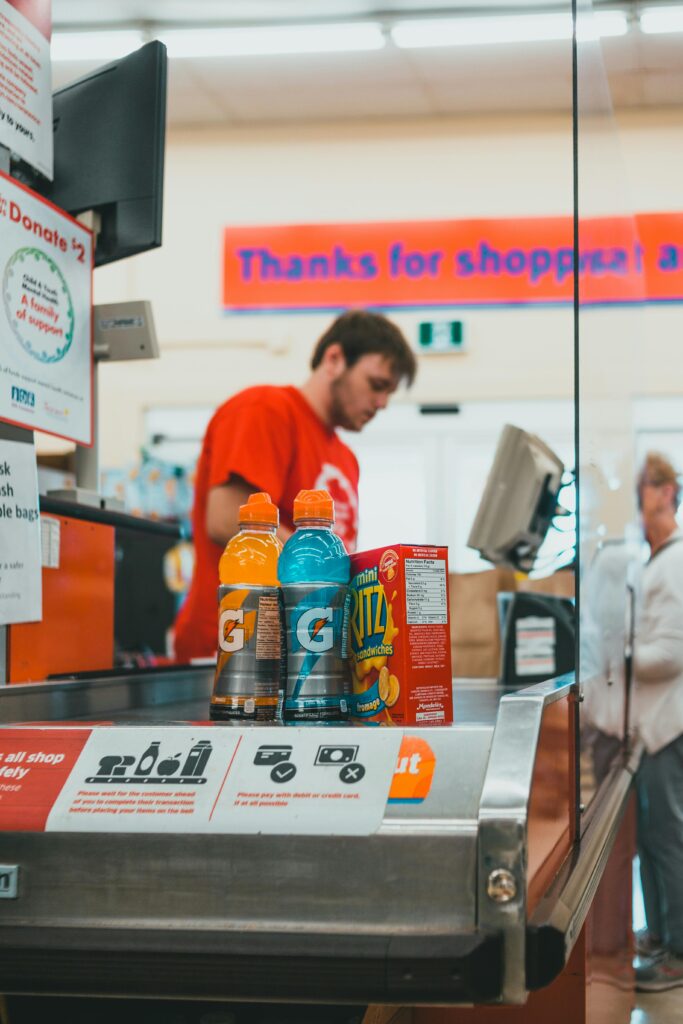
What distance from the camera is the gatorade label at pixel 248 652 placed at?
111 cm

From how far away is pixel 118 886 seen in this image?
91cm

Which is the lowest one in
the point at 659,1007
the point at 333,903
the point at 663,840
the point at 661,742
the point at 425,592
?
the point at 659,1007

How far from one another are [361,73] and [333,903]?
18.8ft

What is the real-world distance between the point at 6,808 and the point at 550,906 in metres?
0.44

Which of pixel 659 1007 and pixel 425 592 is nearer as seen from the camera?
pixel 425 592

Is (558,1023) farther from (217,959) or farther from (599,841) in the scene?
(217,959)

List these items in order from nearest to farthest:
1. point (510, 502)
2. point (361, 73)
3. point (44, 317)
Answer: point (44, 317) → point (510, 502) → point (361, 73)

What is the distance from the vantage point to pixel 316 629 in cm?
107

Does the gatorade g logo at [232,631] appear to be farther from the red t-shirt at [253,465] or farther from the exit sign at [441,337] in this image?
the exit sign at [441,337]

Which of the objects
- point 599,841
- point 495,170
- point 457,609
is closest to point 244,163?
point 495,170

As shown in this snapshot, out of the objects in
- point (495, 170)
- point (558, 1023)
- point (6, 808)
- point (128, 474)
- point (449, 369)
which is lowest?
point (558, 1023)

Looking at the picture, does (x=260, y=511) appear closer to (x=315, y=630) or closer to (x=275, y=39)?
(x=315, y=630)

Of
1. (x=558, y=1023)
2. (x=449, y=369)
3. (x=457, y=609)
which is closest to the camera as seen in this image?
(x=558, y=1023)

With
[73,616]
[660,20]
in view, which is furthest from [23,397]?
[660,20]
